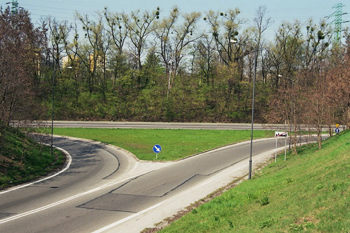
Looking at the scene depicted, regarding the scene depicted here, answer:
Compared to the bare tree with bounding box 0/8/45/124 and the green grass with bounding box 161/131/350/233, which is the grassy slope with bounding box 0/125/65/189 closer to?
the bare tree with bounding box 0/8/45/124

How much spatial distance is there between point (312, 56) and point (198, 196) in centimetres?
5552

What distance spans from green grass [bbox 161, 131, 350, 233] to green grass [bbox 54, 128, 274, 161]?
14.8 metres

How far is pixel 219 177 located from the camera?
22141 mm

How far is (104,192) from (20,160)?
28.4 ft

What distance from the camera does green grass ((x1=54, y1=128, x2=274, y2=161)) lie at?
31.4 meters

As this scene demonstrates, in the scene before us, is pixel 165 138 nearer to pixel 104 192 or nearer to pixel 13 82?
pixel 13 82

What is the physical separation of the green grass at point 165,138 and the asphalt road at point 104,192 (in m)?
2.18

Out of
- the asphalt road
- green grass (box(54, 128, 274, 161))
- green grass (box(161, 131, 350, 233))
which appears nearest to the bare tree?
the asphalt road

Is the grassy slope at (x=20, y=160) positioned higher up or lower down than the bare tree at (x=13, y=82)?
lower down

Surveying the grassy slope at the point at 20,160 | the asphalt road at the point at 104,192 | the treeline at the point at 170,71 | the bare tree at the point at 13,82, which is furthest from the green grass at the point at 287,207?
the treeline at the point at 170,71

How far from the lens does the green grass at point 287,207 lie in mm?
8767

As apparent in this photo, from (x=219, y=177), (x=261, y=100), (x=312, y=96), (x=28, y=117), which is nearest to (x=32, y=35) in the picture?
(x=28, y=117)

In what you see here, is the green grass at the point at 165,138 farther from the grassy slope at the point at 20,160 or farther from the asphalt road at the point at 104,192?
the grassy slope at the point at 20,160

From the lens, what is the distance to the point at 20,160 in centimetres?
2331
